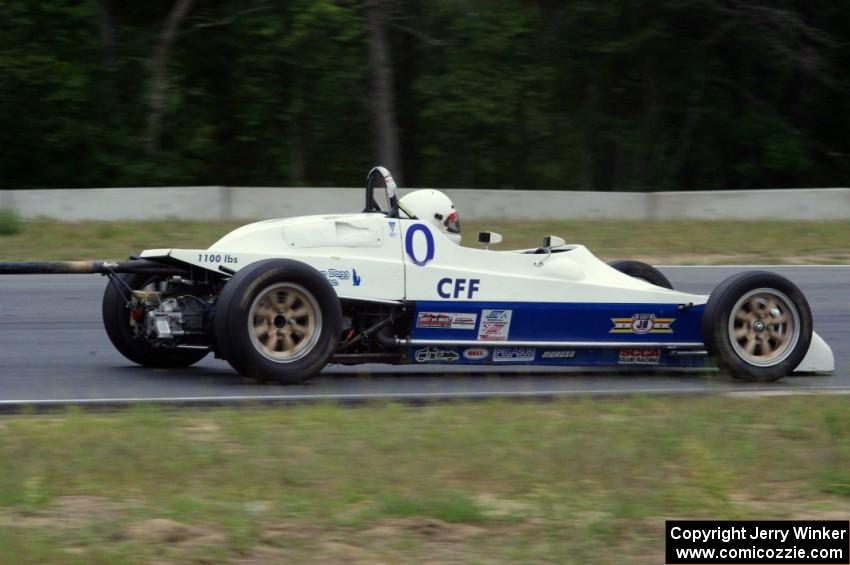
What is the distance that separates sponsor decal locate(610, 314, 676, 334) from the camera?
9.23 m

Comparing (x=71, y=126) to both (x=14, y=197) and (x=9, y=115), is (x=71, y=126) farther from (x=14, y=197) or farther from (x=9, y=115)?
(x=14, y=197)

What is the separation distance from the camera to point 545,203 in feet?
69.8

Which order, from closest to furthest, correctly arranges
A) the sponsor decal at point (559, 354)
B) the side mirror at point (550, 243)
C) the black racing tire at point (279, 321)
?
the black racing tire at point (279, 321) → the sponsor decal at point (559, 354) → the side mirror at point (550, 243)

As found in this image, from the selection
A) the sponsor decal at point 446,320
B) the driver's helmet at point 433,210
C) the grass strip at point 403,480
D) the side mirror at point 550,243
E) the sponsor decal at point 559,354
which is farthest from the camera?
the side mirror at point 550,243

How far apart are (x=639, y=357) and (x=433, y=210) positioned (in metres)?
1.81

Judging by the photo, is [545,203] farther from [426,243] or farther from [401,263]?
[401,263]

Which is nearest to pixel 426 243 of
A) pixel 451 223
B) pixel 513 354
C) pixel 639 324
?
pixel 451 223

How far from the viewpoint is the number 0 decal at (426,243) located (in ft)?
29.1

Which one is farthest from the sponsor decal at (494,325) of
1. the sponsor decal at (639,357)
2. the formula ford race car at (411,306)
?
the sponsor decal at (639,357)

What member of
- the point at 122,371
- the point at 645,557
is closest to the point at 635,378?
the point at 122,371

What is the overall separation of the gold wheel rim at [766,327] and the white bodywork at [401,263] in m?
0.63

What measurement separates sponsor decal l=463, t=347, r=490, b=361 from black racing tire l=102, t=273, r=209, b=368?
1.82 metres

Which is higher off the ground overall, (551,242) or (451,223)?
(451,223)

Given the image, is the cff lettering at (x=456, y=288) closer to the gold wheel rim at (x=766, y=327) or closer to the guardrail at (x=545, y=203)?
the gold wheel rim at (x=766, y=327)
